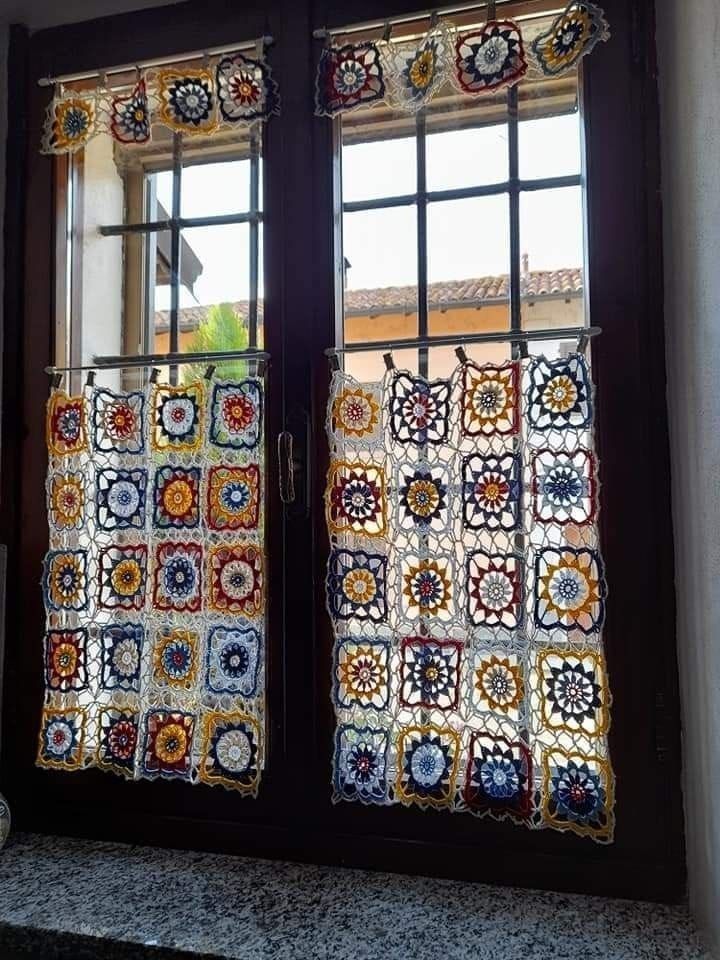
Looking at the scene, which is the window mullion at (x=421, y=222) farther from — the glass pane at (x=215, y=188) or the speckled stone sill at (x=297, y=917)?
the speckled stone sill at (x=297, y=917)

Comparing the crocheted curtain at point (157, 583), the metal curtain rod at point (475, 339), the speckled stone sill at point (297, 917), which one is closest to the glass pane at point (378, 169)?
the metal curtain rod at point (475, 339)

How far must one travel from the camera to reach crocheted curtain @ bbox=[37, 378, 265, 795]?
3.89 ft

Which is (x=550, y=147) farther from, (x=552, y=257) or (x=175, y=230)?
(x=175, y=230)

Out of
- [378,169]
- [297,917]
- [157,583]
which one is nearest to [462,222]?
[378,169]

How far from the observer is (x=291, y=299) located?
1195 mm

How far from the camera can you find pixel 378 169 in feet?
3.95

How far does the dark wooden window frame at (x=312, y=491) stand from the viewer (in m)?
1.04

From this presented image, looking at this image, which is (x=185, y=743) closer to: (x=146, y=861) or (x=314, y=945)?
(x=146, y=861)

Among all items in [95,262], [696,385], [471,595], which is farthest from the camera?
[95,262]

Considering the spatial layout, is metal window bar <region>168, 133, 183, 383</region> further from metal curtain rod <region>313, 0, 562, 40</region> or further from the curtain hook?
the curtain hook

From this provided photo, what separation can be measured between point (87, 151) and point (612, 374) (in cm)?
105

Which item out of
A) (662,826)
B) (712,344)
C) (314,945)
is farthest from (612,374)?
(314,945)

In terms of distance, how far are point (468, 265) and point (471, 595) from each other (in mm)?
539

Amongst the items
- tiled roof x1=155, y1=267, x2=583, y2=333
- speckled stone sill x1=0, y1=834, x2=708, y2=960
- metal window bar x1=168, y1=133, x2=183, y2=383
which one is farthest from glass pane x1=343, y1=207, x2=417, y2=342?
speckled stone sill x1=0, y1=834, x2=708, y2=960
